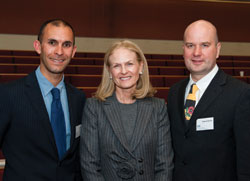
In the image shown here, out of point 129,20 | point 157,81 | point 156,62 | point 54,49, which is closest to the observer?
point 54,49

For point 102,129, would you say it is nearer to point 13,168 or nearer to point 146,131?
point 146,131

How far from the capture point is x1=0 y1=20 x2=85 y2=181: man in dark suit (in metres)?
0.86

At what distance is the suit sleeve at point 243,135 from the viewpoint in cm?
85

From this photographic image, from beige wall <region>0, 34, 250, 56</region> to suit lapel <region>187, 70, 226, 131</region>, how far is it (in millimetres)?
3829

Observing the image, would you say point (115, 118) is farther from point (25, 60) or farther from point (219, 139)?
point (25, 60)

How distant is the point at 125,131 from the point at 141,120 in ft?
0.23

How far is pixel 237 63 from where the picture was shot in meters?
3.96

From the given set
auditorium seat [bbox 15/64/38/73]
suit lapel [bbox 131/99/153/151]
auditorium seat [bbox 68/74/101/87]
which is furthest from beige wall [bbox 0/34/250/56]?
suit lapel [bbox 131/99/153/151]

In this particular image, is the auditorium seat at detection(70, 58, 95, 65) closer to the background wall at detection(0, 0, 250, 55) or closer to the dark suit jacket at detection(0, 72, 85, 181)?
the background wall at detection(0, 0, 250, 55)

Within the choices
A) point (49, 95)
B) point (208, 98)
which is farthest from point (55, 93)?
point (208, 98)

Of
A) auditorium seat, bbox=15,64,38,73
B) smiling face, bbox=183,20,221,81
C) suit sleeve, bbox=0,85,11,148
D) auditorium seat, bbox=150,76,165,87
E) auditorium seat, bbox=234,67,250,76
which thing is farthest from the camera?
auditorium seat, bbox=234,67,250,76

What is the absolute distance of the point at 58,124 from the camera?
90 cm

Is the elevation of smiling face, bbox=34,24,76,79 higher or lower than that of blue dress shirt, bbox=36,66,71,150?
higher

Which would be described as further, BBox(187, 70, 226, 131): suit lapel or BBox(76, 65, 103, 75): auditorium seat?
BBox(76, 65, 103, 75): auditorium seat
